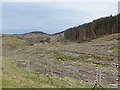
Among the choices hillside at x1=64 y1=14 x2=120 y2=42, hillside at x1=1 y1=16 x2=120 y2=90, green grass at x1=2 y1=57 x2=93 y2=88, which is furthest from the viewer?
hillside at x1=64 y1=14 x2=120 y2=42

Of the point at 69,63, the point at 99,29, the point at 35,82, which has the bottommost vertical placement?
the point at 69,63

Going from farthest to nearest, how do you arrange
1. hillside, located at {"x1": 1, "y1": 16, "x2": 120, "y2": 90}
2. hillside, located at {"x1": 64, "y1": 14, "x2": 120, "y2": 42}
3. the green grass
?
hillside, located at {"x1": 64, "y1": 14, "x2": 120, "y2": 42}
hillside, located at {"x1": 1, "y1": 16, "x2": 120, "y2": 90}
the green grass

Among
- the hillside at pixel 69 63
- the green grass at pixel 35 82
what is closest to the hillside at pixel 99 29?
the hillside at pixel 69 63

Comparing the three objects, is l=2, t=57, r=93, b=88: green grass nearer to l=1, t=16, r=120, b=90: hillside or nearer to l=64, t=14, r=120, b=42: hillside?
l=1, t=16, r=120, b=90: hillside

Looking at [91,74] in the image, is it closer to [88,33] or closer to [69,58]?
[69,58]

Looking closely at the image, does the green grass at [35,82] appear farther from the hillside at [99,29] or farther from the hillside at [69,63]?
the hillside at [99,29]

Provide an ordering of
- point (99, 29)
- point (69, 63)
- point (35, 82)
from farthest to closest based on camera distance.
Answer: point (99, 29)
point (69, 63)
point (35, 82)

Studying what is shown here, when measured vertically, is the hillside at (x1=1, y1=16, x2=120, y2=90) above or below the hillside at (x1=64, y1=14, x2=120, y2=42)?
below

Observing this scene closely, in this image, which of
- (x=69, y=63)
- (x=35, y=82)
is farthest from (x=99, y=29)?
(x=35, y=82)

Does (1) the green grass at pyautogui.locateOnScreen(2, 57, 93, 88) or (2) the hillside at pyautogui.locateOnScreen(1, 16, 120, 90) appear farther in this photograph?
(2) the hillside at pyautogui.locateOnScreen(1, 16, 120, 90)

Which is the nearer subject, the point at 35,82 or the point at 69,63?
the point at 35,82

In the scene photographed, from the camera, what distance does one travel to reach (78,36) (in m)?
164

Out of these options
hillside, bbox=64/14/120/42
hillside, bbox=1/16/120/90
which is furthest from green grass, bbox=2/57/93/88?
hillside, bbox=64/14/120/42

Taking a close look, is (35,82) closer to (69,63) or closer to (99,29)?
(69,63)
